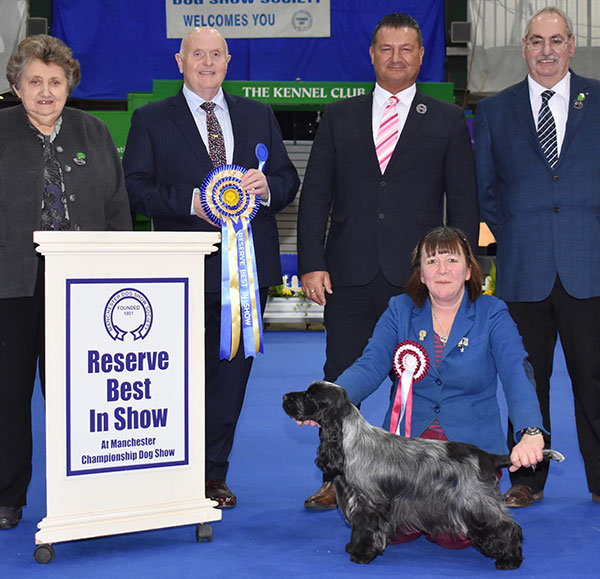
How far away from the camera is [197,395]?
2629 millimetres

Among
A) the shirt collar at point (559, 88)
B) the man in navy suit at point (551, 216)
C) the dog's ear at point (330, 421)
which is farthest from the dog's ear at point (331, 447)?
the shirt collar at point (559, 88)

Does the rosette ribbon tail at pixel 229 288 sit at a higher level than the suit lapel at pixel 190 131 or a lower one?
lower

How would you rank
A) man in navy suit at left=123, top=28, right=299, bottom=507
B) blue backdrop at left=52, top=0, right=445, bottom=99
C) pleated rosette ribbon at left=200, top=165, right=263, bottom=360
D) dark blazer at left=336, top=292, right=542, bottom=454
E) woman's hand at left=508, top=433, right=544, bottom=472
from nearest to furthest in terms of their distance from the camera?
woman's hand at left=508, top=433, right=544, bottom=472 < dark blazer at left=336, top=292, right=542, bottom=454 < pleated rosette ribbon at left=200, top=165, right=263, bottom=360 < man in navy suit at left=123, top=28, right=299, bottom=507 < blue backdrop at left=52, top=0, right=445, bottom=99

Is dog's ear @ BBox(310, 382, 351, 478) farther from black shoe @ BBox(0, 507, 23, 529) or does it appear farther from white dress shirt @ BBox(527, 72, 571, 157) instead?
white dress shirt @ BBox(527, 72, 571, 157)

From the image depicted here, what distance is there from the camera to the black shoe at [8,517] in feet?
9.03

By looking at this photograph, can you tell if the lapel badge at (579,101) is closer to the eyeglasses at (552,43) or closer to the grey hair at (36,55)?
the eyeglasses at (552,43)

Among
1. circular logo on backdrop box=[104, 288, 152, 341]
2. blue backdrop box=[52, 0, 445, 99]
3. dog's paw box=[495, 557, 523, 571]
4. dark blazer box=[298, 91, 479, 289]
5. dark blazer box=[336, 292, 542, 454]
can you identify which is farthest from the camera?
blue backdrop box=[52, 0, 445, 99]

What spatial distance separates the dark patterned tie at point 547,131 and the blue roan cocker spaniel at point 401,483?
4.15 ft

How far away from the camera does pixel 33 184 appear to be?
2.67 metres

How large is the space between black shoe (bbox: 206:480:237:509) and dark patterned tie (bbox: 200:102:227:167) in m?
1.22

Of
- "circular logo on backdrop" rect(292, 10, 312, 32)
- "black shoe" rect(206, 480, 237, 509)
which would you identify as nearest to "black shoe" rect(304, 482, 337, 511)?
"black shoe" rect(206, 480, 237, 509)

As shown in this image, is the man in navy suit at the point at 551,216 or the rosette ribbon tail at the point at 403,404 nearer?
the rosette ribbon tail at the point at 403,404

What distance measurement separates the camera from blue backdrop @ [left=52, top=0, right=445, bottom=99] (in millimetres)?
9469

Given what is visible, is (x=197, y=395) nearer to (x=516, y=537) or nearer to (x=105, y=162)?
(x=105, y=162)
